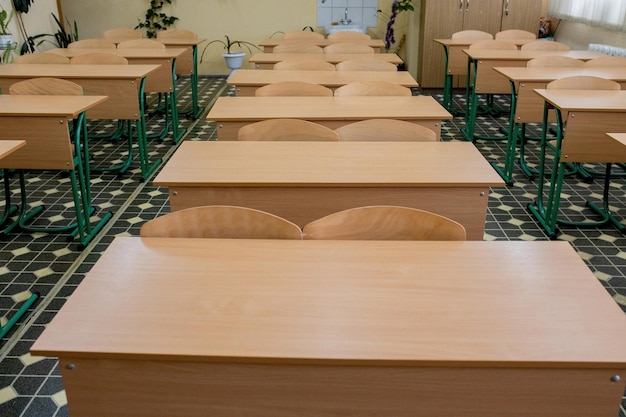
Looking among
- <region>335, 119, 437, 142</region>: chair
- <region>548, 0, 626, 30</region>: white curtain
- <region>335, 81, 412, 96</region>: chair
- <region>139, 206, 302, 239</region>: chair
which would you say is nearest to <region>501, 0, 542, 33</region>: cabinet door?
<region>548, 0, 626, 30</region>: white curtain

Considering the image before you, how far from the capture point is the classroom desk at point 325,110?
296cm

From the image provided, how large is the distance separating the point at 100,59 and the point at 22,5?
2.93m

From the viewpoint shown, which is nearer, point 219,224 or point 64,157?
point 219,224

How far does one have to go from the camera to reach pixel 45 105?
3.11 metres

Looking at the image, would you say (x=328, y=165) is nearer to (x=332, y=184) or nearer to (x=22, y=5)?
(x=332, y=184)

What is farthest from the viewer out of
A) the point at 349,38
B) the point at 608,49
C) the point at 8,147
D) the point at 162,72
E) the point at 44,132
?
the point at 349,38

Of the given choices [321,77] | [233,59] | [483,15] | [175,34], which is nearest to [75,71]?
[321,77]

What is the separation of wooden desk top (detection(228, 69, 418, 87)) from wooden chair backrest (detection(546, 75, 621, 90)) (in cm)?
90

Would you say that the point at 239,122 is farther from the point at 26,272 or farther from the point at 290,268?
the point at 290,268

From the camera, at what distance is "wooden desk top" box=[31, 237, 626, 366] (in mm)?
1102

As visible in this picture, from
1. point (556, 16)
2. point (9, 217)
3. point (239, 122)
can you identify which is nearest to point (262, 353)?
point (239, 122)

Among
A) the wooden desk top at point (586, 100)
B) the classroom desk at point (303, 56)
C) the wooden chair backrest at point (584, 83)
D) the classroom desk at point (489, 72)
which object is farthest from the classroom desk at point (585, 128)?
the classroom desk at point (303, 56)

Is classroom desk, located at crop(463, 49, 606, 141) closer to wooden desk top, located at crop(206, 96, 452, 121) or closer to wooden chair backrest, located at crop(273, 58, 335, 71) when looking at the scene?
wooden chair backrest, located at crop(273, 58, 335, 71)

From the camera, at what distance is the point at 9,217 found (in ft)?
11.8
